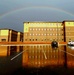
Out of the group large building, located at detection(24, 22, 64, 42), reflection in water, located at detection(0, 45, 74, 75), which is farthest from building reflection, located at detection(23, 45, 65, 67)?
large building, located at detection(24, 22, 64, 42)

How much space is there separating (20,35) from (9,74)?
105830mm

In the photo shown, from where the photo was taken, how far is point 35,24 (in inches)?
3868

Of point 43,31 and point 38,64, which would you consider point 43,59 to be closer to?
point 38,64

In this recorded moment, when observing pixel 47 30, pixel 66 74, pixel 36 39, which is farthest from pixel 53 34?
pixel 66 74

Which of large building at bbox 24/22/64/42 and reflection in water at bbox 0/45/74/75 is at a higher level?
large building at bbox 24/22/64/42

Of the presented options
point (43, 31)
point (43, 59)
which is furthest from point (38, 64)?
point (43, 31)

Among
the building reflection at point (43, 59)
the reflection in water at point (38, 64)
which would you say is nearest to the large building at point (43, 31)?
the building reflection at point (43, 59)

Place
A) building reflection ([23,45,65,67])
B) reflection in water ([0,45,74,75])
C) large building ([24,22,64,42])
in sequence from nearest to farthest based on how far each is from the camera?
reflection in water ([0,45,74,75]), building reflection ([23,45,65,67]), large building ([24,22,64,42])

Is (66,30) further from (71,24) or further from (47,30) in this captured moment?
(47,30)

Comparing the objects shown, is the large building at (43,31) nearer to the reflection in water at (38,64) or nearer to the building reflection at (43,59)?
the building reflection at (43,59)

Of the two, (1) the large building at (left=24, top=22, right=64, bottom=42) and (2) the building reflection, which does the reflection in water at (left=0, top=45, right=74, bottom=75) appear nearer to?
(2) the building reflection

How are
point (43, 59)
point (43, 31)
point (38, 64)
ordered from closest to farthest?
point (38, 64) → point (43, 59) → point (43, 31)

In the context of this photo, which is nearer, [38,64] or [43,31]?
[38,64]

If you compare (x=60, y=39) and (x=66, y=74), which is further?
(x=60, y=39)
